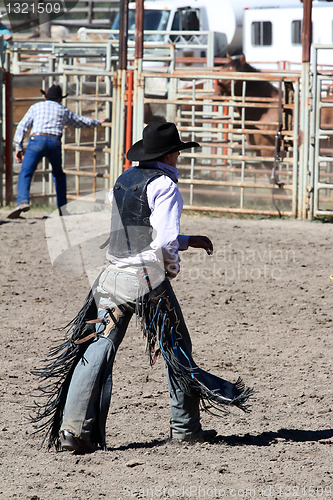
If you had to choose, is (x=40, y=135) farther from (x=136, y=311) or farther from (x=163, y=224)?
(x=163, y=224)

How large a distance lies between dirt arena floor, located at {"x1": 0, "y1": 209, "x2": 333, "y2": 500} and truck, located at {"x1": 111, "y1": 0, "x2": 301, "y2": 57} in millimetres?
14082

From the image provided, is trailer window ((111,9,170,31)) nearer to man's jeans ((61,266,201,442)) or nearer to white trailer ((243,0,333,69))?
white trailer ((243,0,333,69))

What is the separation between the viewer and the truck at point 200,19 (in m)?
21.6

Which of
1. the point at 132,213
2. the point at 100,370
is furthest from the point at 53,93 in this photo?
the point at 100,370

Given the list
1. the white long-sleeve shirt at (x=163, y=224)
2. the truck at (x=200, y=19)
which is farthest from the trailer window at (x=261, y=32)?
the white long-sleeve shirt at (x=163, y=224)

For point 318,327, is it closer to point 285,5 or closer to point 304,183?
point 304,183

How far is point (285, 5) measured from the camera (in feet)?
74.0

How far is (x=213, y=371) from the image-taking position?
193 inches

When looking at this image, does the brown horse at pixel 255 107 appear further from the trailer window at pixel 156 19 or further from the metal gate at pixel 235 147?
the trailer window at pixel 156 19

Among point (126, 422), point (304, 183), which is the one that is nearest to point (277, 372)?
point (126, 422)

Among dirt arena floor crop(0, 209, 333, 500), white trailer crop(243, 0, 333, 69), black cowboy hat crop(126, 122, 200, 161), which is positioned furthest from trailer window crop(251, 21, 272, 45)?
black cowboy hat crop(126, 122, 200, 161)

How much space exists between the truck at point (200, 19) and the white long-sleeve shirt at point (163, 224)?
1764cm

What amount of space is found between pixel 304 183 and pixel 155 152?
280 inches

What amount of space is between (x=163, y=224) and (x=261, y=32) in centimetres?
2011
